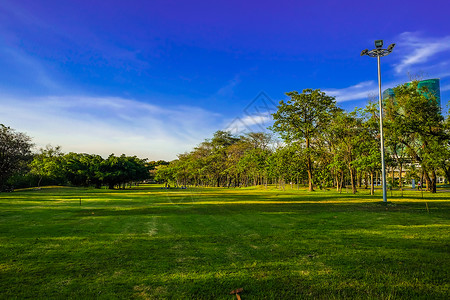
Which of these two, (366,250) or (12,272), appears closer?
(12,272)

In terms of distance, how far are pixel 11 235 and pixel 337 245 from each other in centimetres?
918

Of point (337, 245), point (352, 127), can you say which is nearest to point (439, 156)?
point (352, 127)

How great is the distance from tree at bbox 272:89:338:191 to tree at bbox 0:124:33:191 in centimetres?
4016

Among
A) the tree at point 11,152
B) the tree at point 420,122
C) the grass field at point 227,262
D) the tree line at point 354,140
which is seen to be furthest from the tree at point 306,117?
the tree at point 11,152

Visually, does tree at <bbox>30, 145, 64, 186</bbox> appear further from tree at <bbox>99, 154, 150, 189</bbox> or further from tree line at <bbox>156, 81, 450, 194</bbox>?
tree line at <bbox>156, 81, 450, 194</bbox>

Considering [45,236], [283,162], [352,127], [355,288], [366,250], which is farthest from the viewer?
[283,162]

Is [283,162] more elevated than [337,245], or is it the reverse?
[283,162]

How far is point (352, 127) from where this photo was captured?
29.2m

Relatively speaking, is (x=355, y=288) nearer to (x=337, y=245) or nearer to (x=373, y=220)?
(x=337, y=245)

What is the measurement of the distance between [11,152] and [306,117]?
147 ft

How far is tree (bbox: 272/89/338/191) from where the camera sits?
116ft

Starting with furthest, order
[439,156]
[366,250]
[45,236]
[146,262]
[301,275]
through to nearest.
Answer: [439,156] < [45,236] < [366,250] < [146,262] < [301,275]

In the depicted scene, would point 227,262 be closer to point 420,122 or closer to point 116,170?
point 420,122

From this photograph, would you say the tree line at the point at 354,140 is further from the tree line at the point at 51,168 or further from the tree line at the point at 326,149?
the tree line at the point at 51,168
